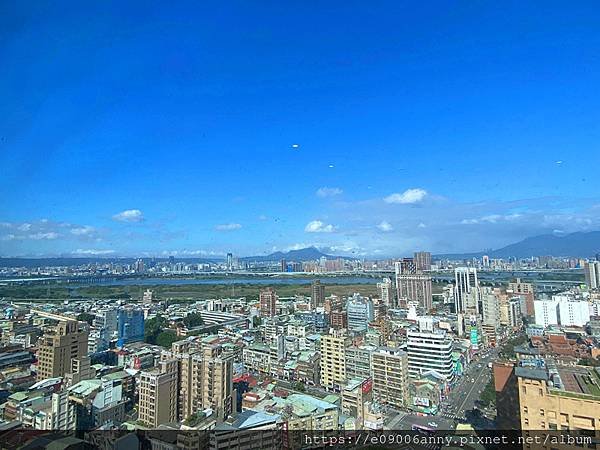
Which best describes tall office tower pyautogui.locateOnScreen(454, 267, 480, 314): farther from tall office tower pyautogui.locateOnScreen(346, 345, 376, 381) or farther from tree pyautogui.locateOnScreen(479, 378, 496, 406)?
tall office tower pyautogui.locateOnScreen(346, 345, 376, 381)

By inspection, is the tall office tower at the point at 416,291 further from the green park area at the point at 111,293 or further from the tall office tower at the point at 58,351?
the tall office tower at the point at 58,351

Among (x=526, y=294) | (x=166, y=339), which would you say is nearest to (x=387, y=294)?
(x=526, y=294)

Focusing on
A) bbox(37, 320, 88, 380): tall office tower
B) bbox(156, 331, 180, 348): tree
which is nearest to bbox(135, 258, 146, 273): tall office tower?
bbox(156, 331, 180, 348): tree

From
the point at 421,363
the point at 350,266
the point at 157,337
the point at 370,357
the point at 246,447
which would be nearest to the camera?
the point at 246,447

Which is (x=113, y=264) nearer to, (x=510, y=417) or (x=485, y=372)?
(x=485, y=372)

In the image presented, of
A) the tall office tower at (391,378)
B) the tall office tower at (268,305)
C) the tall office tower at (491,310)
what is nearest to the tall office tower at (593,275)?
the tall office tower at (491,310)

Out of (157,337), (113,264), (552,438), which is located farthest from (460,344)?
(113,264)

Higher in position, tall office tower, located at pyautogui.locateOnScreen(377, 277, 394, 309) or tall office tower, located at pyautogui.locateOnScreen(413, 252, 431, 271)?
tall office tower, located at pyautogui.locateOnScreen(413, 252, 431, 271)
